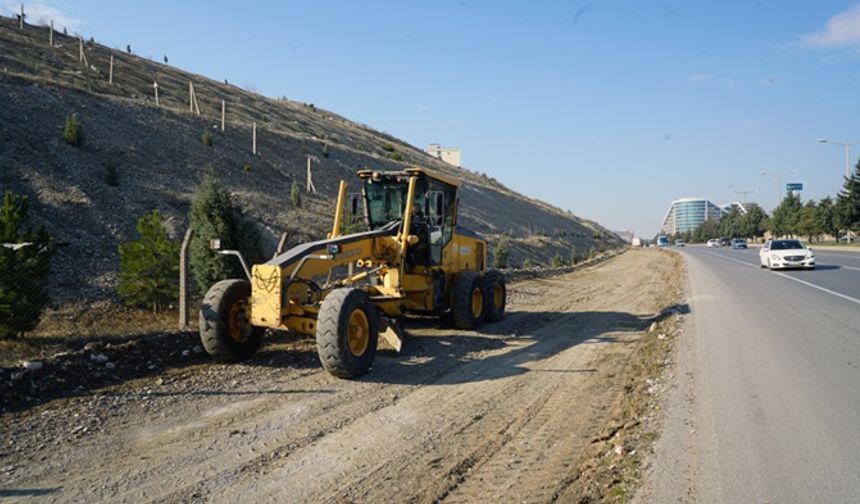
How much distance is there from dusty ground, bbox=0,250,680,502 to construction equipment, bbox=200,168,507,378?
1.58ft

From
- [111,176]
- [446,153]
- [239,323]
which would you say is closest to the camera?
[239,323]

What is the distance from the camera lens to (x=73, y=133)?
20.1m

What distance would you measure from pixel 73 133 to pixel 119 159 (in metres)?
1.60

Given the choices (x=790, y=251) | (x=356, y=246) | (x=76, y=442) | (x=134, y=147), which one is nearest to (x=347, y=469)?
(x=76, y=442)

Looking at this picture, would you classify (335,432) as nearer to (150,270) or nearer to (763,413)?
(763,413)

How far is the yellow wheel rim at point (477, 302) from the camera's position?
12.4 metres

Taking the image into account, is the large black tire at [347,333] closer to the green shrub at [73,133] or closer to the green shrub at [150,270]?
the green shrub at [150,270]

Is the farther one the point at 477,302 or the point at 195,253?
the point at 477,302

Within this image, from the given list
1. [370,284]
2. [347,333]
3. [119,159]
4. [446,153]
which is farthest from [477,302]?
[446,153]

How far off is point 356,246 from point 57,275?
7.79 metres

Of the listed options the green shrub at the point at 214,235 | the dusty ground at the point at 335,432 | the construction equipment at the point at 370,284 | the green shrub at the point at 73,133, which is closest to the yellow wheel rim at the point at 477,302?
the construction equipment at the point at 370,284

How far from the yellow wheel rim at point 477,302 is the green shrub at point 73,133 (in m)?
15.3

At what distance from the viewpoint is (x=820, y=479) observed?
14.7ft

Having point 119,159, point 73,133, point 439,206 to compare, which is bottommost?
point 439,206
